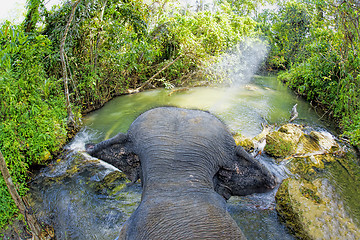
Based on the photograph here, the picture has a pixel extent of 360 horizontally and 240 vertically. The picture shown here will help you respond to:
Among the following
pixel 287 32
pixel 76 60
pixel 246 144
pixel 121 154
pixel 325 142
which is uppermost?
pixel 287 32

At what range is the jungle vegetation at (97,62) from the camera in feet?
14.0

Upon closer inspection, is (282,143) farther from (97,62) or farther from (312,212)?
(97,62)

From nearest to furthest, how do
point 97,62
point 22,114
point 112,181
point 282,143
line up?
point 22,114, point 112,181, point 282,143, point 97,62

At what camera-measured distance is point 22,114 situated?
443cm

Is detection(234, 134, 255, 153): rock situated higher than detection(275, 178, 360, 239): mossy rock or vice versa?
detection(275, 178, 360, 239): mossy rock

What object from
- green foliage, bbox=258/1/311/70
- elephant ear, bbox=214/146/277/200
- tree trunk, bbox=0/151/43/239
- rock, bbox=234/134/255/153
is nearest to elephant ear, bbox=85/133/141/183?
elephant ear, bbox=214/146/277/200

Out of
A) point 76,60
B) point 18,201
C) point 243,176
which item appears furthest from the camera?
point 76,60

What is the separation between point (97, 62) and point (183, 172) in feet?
26.0

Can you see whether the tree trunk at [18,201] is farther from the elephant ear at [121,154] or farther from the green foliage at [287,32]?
the green foliage at [287,32]

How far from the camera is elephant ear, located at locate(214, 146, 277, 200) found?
6.28 ft

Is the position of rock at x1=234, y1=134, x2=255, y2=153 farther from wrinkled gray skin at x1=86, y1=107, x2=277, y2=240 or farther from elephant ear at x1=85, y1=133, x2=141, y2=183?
elephant ear at x1=85, y1=133, x2=141, y2=183

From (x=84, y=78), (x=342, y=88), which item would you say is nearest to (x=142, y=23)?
(x=84, y=78)

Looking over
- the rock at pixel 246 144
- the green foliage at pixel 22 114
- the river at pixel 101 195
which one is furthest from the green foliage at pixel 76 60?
the rock at pixel 246 144

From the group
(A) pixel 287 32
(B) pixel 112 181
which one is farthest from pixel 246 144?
(A) pixel 287 32
